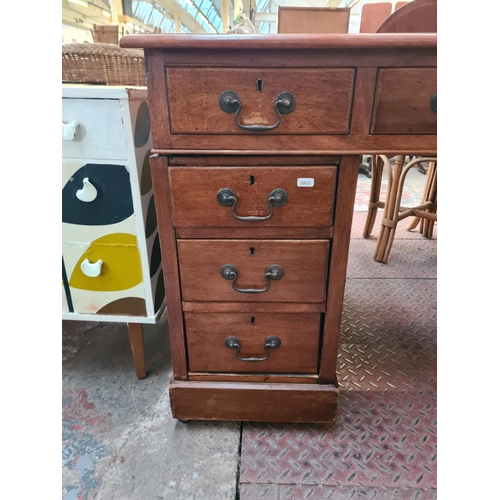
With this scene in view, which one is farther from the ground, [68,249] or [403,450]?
[68,249]

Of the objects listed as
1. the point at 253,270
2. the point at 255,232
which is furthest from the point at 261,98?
the point at 253,270

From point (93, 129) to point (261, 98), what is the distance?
48 centimetres

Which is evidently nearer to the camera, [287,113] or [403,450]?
[287,113]

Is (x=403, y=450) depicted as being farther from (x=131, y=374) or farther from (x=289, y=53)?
(x=289, y=53)

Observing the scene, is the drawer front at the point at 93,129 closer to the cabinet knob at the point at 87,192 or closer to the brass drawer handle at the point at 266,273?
the cabinet knob at the point at 87,192

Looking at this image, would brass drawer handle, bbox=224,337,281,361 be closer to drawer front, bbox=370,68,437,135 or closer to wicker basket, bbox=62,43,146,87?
drawer front, bbox=370,68,437,135

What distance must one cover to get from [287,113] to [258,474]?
0.91m

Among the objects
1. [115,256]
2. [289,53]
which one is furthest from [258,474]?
[289,53]

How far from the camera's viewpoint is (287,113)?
0.72 m

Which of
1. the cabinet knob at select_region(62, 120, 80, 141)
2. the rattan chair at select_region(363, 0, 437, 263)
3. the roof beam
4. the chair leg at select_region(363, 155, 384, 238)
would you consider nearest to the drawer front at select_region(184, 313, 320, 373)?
the cabinet knob at select_region(62, 120, 80, 141)

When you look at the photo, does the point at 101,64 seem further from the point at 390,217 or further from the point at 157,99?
the point at 390,217

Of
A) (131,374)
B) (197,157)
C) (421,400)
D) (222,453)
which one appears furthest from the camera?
(131,374)

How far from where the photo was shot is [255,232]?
833 millimetres

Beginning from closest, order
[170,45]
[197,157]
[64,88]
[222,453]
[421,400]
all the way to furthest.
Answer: [170,45] → [197,157] → [64,88] → [222,453] → [421,400]
